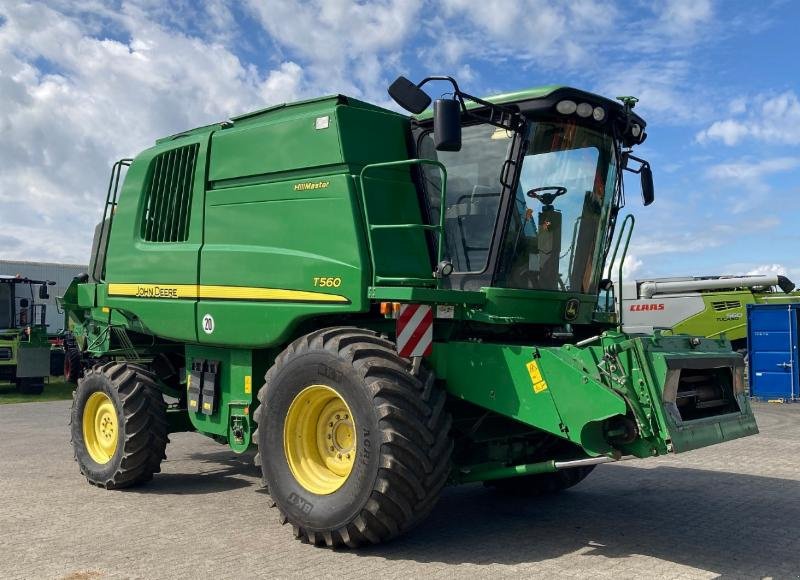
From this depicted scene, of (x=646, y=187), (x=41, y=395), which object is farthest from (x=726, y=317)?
(x=41, y=395)

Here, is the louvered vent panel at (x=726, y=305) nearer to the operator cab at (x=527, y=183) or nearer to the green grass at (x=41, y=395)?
the operator cab at (x=527, y=183)

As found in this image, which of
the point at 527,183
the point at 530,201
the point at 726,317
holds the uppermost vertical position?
the point at 527,183

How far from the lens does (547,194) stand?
581 cm

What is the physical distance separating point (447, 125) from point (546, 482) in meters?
3.53

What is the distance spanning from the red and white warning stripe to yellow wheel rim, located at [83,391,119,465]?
3.72 m

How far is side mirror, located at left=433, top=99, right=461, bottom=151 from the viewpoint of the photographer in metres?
4.88

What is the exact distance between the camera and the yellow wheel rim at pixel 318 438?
5.40 m

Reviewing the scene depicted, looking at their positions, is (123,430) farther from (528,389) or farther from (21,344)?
(21,344)

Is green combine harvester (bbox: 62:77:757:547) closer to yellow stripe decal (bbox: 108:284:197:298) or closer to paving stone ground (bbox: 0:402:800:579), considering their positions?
yellow stripe decal (bbox: 108:284:197:298)

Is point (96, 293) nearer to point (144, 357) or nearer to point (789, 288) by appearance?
point (144, 357)

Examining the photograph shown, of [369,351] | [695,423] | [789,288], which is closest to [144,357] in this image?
[369,351]

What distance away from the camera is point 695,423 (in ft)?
15.9

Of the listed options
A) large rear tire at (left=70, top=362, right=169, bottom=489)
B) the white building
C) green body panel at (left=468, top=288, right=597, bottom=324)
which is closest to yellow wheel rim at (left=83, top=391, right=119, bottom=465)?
large rear tire at (left=70, top=362, right=169, bottom=489)

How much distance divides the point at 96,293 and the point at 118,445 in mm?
1740
